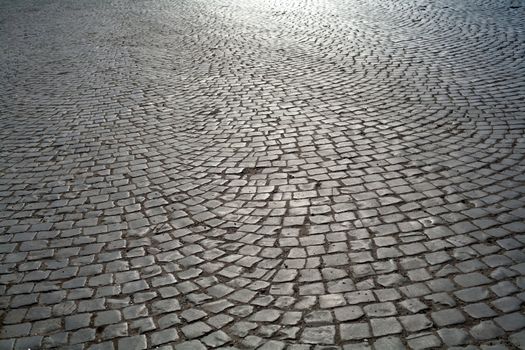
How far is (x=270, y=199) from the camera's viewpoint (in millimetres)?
4574

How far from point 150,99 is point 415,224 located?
16.3 ft

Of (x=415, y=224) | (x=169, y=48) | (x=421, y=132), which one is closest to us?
(x=415, y=224)

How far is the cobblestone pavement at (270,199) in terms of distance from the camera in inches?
126

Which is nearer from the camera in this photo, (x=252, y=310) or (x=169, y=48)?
(x=252, y=310)

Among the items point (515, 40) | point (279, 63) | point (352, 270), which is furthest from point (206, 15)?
point (352, 270)

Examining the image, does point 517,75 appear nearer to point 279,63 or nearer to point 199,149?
point 279,63

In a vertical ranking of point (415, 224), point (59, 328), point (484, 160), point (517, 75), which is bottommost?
point (59, 328)

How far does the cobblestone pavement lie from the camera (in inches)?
126

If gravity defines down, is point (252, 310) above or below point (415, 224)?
below

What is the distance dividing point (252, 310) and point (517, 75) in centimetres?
629

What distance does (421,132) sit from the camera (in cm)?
565

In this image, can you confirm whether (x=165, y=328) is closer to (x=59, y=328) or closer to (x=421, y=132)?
(x=59, y=328)

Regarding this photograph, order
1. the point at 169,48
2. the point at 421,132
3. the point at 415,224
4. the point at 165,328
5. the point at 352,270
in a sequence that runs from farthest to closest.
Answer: the point at 169,48, the point at 421,132, the point at 415,224, the point at 352,270, the point at 165,328

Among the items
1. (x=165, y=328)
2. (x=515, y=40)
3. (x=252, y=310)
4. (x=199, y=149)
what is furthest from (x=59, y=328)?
(x=515, y=40)
